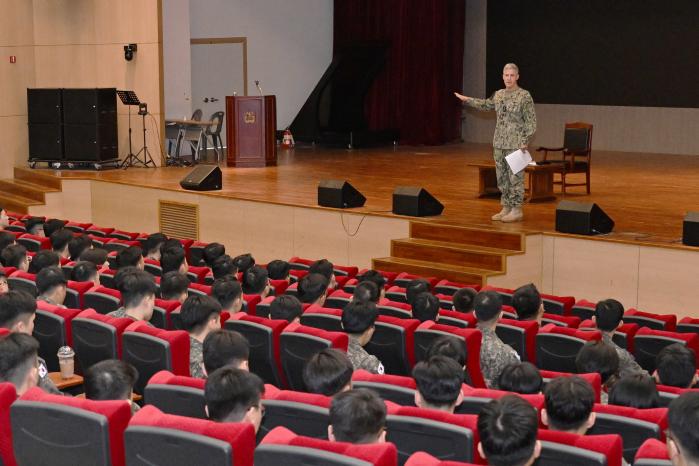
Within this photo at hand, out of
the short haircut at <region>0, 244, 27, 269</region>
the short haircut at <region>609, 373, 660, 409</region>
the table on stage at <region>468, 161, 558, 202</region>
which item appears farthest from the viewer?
the table on stage at <region>468, 161, 558, 202</region>

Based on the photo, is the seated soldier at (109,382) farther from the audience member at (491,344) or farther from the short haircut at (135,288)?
the audience member at (491,344)

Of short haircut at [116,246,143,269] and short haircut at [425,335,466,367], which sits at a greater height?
short haircut at [425,335,466,367]

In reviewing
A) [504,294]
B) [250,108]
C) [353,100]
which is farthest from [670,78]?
[504,294]

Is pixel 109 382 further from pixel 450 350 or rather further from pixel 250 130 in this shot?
pixel 250 130

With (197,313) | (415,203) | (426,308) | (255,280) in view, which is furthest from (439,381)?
(415,203)

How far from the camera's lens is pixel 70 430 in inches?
116

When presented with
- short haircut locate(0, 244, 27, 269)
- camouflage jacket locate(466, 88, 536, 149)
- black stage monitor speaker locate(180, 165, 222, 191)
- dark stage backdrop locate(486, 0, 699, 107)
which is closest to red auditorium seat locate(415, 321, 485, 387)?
short haircut locate(0, 244, 27, 269)

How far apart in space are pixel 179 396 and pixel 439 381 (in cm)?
88

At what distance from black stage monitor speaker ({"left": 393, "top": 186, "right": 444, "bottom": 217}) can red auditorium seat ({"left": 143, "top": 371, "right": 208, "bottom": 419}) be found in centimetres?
598

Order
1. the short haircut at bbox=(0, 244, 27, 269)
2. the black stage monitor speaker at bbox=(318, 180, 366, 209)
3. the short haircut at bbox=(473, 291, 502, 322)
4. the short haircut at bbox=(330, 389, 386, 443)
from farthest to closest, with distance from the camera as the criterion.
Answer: the black stage monitor speaker at bbox=(318, 180, 366, 209) < the short haircut at bbox=(0, 244, 27, 269) < the short haircut at bbox=(473, 291, 502, 322) < the short haircut at bbox=(330, 389, 386, 443)

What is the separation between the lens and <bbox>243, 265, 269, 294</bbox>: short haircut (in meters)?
6.18

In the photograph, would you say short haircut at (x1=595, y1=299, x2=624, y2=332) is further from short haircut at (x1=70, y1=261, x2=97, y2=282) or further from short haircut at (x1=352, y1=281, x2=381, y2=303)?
short haircut at (x1=70, y1=261, x2=97, y2=282)

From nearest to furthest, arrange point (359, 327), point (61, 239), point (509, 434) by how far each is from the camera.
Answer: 1. point (509, 434)
2. point (359, 327)
3. point (61, 239)

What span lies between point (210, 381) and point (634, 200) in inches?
325
